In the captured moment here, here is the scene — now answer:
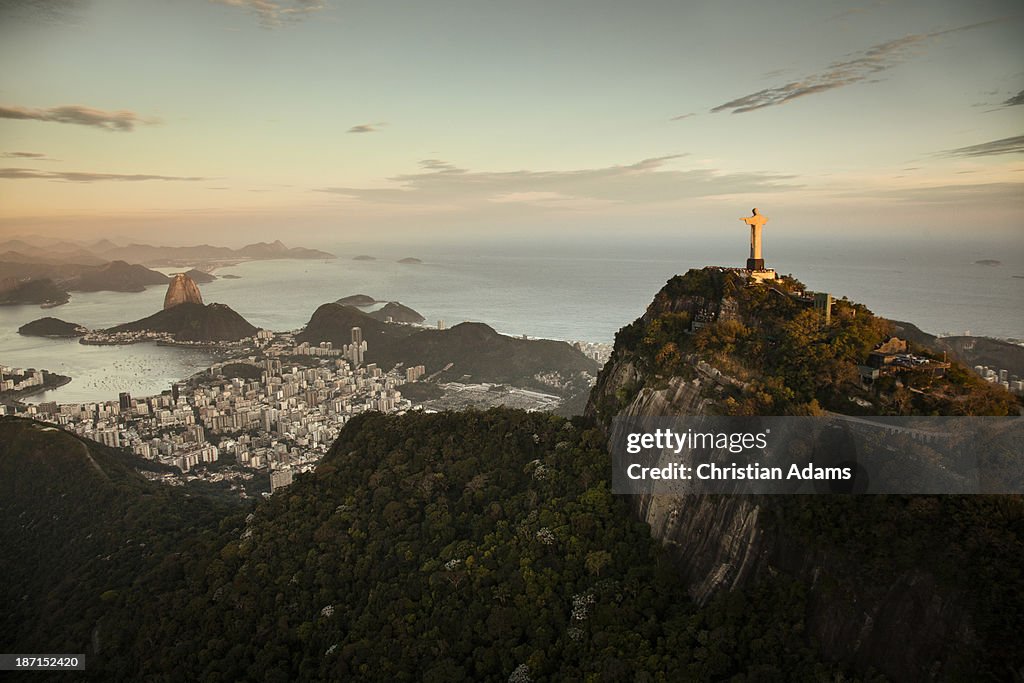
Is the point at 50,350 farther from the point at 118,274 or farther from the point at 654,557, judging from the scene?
the point at 654,557

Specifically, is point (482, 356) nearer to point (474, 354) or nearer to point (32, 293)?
point (474, 354)

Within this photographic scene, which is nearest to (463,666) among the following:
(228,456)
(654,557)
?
(654,557)

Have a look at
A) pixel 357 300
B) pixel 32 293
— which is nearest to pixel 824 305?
pixel 357 300


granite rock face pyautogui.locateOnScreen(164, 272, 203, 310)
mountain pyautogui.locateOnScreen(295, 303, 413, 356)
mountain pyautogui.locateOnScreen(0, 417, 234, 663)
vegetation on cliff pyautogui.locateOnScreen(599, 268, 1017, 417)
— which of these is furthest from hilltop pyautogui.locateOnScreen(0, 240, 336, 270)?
vegetation on cliff pyautogui.locateOnScreen(599, 268, 1017, 417)

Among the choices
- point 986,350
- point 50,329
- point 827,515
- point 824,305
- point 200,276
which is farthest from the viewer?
point 200,276

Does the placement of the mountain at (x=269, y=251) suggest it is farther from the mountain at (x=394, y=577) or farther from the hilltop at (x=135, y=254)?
the mountain at (x=394, y=577)
